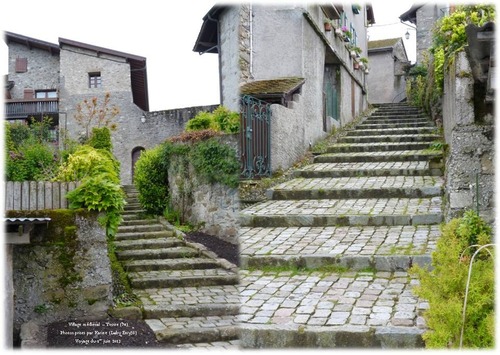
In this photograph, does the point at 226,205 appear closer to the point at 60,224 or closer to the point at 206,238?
the point at 206,238

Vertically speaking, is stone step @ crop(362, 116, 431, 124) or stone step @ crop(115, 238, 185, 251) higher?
stone step @ crop(362, 116, 431, 124)

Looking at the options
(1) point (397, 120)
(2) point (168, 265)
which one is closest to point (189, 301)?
(2) point (168, 265)

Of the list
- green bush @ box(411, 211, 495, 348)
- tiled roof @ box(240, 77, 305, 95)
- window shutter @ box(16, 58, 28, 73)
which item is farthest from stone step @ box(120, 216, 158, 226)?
window shutter @ box(16, 58, 28, 73)

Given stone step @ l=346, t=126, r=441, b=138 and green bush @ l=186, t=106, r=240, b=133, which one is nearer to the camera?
green bush @ l=186, t=106, r=240, b=133

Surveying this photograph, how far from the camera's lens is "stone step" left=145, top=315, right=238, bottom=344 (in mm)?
7580

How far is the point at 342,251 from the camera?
688cm

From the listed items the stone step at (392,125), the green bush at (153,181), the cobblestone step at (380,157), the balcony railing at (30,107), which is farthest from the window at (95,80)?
the cobblestone step at (380,157)

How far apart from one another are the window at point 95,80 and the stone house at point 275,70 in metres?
12.9

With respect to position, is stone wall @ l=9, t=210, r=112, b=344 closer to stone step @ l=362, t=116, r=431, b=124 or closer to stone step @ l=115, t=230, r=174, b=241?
stone step @ l=115, t=230, r=174, b=241

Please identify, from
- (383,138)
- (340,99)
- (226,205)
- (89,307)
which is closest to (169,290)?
(89,307)

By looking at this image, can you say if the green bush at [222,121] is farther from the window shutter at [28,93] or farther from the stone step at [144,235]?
the window shutter at [28,93]

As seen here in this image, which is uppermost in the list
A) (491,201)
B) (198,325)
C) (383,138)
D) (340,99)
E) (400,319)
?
(340,99)

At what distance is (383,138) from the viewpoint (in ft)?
48.8

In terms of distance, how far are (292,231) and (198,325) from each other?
1681 millimetres
